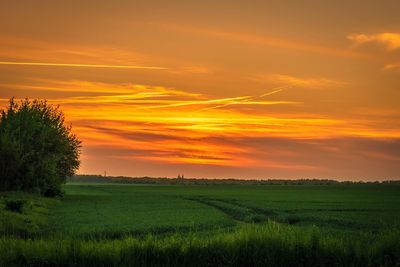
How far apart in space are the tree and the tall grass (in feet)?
191

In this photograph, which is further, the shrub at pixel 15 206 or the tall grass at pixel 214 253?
the shrub at pixel 15 206

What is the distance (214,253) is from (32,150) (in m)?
63.0

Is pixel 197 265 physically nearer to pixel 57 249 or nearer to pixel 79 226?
pixel 57 249

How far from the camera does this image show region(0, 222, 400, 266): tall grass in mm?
23062

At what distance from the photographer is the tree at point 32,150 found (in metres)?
79.6

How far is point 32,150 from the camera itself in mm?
81375

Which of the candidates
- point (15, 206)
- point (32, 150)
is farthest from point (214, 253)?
point (32, 150)

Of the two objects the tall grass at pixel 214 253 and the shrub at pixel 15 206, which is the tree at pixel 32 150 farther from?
the tall grass at pixel 214 253

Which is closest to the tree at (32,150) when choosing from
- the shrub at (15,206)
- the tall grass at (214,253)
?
the shrub at (15,206)

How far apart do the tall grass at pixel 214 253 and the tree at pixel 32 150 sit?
191 feet

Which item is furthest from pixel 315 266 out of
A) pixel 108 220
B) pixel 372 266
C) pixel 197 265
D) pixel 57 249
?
pixel 108 220

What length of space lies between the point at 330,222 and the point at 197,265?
24.7 metres

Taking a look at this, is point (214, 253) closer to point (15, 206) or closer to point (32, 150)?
point (15, 206)

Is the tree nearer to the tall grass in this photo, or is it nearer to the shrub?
the shrub
